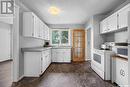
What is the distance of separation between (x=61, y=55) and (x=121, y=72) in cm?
432

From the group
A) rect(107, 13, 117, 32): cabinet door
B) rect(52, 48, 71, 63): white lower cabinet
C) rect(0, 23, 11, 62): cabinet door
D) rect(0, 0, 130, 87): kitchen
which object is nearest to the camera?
rect(0, 0, 130, 87): kitchen

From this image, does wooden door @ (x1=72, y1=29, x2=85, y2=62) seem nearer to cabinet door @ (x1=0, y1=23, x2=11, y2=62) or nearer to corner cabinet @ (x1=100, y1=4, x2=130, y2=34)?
corner cabinet @ (x1=100, y1=4, x2=130, y2=34)

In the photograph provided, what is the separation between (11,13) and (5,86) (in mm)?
2119

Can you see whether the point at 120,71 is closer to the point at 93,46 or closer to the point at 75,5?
the point at 93,46

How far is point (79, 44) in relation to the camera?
7.71 metres

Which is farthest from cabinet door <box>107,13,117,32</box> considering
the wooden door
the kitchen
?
the wooden door

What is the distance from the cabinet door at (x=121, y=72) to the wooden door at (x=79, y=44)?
460 cm

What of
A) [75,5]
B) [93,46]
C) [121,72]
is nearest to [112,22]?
[75,5]

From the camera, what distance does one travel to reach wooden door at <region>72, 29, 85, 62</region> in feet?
25.1

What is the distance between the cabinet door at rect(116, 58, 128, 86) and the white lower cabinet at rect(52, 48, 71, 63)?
3.96 metres

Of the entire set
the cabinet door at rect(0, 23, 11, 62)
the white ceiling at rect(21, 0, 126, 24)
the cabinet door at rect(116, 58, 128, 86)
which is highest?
the white ceiling at rect(21, 0, 126, 24)

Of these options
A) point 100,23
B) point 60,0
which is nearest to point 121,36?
point 100,23

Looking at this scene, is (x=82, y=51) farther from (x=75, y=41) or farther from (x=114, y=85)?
(x=114, y=85)

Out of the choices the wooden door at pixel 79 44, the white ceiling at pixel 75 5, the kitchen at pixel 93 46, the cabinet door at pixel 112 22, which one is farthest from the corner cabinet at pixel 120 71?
the wooden door at pixel 79 44
